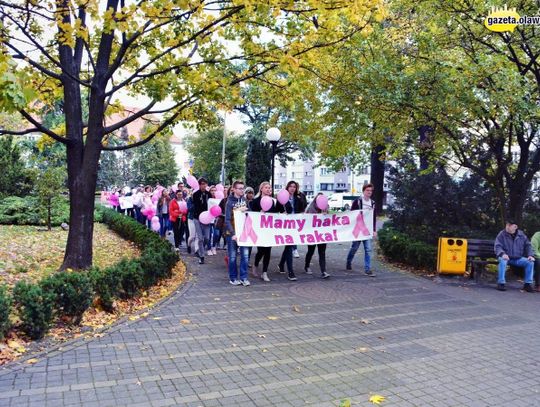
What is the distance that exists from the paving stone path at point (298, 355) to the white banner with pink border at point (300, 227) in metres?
1.31

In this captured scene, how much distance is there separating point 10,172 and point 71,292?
2108 cm

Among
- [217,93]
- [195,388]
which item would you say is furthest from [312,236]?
[195,388]

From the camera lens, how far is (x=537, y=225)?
1330 centimetres

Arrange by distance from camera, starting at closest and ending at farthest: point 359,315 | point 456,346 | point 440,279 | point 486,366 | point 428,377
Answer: point 428,377 < point 486,366 < point 456,346 < point 359,315 < point 440,279

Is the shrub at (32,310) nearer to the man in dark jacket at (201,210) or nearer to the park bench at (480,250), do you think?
the man in dark jacket at (201,210)

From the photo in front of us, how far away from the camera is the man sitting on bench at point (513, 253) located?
31.8 ft

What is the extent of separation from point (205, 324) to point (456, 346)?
3.30m

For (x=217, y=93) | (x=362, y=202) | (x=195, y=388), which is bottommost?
(x=195, y=388)

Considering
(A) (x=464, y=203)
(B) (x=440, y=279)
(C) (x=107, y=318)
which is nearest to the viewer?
(C) (x=107, y=318)

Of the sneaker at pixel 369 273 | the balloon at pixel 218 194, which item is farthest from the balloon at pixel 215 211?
the sneaker at pixel 369 273

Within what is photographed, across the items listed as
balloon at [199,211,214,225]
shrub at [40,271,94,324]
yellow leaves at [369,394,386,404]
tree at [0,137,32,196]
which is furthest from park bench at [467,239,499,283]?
tree at [0,137,32,196]

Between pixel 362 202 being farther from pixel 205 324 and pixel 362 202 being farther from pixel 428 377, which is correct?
pixel 428 377

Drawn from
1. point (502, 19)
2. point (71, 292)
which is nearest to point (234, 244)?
point (71, 292)

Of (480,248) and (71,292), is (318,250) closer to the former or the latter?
(480,248)
